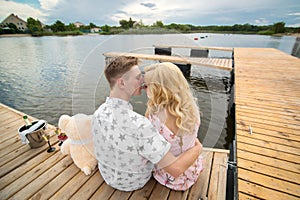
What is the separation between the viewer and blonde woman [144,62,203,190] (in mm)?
1045

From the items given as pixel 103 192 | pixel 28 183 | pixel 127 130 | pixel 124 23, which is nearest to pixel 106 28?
pixel 124 23

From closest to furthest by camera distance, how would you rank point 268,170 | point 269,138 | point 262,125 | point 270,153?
point 268,170 < point 270,153 < point 269,138 < point 262,125

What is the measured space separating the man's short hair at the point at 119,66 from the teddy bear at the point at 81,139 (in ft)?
2.61

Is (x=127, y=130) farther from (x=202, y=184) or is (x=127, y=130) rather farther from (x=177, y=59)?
(x=177, y=59)

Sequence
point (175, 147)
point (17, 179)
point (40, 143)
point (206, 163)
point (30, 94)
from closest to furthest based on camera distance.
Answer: point (175, 147) → point (17, 179) → point (206, 163) → point (40, 143) → point (30, 94)

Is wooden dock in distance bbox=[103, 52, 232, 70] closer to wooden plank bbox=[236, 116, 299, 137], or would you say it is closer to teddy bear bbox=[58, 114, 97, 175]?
teddy bear bbox=[58, 114, 97, 175]

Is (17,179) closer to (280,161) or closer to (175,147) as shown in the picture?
(175,147)

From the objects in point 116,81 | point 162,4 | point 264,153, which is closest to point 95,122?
point 116,81

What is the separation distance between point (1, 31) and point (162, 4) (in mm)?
54249

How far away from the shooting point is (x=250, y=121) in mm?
2355

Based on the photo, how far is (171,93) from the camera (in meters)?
1.10

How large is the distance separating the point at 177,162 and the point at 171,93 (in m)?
0.54

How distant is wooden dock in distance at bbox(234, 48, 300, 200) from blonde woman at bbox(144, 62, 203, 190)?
2.52ft

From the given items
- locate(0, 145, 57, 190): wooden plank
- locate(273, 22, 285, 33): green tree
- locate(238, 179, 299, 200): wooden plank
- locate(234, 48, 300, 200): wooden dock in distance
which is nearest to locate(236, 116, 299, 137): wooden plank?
locate(234, 48, 300, 200): wooden dock in distance
